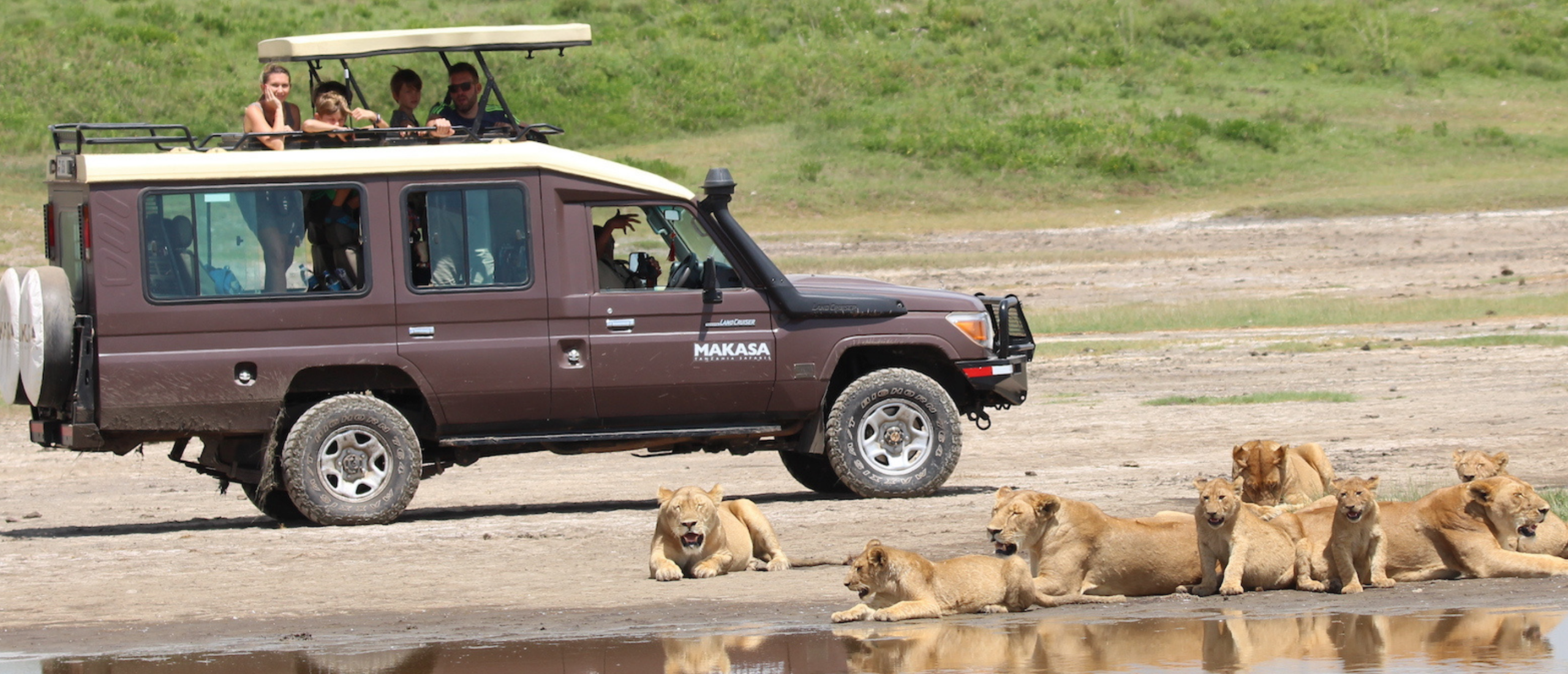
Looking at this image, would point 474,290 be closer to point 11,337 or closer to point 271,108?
point 271,108

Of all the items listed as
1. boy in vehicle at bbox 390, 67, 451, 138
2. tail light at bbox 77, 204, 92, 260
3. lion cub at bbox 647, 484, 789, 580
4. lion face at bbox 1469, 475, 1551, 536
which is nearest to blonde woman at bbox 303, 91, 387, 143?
boy in vehicle at bbox 390, 67, 451, 138

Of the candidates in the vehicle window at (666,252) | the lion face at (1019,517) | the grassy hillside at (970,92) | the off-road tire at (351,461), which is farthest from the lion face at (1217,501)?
the grassy hillside at (970,92)

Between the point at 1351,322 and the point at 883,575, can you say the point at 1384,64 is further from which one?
the point at 883,575

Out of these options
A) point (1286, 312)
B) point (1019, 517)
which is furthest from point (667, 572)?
point (1286, 312)

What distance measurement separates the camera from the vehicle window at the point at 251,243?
1133cm

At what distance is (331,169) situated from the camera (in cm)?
1149

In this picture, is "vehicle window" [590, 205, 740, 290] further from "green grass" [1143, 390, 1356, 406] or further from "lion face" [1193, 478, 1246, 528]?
"green grass" [1143, 390, 1356, 406]

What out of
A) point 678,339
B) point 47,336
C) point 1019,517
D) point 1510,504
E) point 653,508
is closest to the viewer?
point 1019,517

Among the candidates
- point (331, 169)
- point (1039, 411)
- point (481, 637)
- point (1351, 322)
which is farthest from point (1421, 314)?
point (481, 637)

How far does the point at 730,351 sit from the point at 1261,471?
326cm

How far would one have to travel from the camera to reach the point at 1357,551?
8.85 meters

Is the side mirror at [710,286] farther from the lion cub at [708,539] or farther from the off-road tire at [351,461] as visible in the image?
the lion cub at [708,539]

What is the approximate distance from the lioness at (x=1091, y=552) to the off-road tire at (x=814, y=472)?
13.8 feet

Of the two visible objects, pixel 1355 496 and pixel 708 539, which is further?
pixel 708 539
